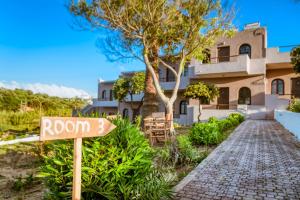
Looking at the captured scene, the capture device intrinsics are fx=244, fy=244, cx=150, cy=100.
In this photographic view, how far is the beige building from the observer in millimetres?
19641

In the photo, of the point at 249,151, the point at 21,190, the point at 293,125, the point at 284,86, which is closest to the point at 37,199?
the point at 21,190

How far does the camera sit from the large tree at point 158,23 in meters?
11.1

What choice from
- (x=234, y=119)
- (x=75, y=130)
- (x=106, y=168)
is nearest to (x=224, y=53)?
(x=234, y=119)

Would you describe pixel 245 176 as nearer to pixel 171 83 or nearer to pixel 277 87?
pixel 277 87

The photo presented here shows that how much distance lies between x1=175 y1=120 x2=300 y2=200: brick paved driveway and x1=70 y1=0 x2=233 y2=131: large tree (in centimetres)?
476

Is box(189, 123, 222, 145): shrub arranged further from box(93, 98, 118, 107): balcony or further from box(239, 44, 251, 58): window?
box(93, 98, 118, 107): balcony

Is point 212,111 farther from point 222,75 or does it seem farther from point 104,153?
point 104,153

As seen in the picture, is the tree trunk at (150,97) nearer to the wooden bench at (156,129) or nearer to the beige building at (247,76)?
the wooden bench at (156,129)

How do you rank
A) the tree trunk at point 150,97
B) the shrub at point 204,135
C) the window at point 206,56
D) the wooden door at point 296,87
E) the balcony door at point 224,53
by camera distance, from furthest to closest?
the balcony door at point 224,53
the wooden door at point 296,87
the window at point 206,56
the tree trunk at point 150,97
the shrub at point 204,135

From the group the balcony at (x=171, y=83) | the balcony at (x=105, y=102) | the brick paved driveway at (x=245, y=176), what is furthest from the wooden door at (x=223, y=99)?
the brick paved driveway at (x=245, y=176)

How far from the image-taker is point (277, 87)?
2141 cm

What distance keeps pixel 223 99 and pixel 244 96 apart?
6.23ft

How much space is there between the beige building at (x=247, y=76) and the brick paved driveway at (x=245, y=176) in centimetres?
1284

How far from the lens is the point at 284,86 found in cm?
2098
